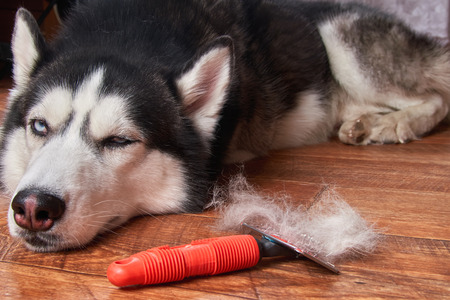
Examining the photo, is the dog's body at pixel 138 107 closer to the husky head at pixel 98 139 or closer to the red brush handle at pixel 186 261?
the husky head at pixel 98 139

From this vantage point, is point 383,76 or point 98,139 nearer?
point 98,139

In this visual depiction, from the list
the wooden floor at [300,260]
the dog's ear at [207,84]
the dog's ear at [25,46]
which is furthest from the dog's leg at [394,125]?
the dog's ear at [25,46]

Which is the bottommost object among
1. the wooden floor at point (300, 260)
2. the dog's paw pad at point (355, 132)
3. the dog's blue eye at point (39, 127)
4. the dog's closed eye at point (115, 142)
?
the dog's paw pad at point (355, 132)

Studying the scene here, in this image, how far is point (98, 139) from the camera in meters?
1.55

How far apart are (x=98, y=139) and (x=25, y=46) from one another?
0.59 m

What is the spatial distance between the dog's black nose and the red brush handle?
0.25 meters

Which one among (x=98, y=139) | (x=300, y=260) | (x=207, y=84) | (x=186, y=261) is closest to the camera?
(x=186, y=261)

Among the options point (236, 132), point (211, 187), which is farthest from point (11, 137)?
point (236, 132)

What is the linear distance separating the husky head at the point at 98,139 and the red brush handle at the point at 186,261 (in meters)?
Answer: 0.29

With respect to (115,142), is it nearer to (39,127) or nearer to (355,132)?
(39,127)

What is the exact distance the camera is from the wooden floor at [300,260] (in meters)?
1.22

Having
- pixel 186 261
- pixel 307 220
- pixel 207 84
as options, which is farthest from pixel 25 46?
pixel 307 220

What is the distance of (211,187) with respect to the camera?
195cm

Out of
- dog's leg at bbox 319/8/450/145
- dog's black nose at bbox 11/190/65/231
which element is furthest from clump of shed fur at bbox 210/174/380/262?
dog's leg at bbox 319/8/450/145
